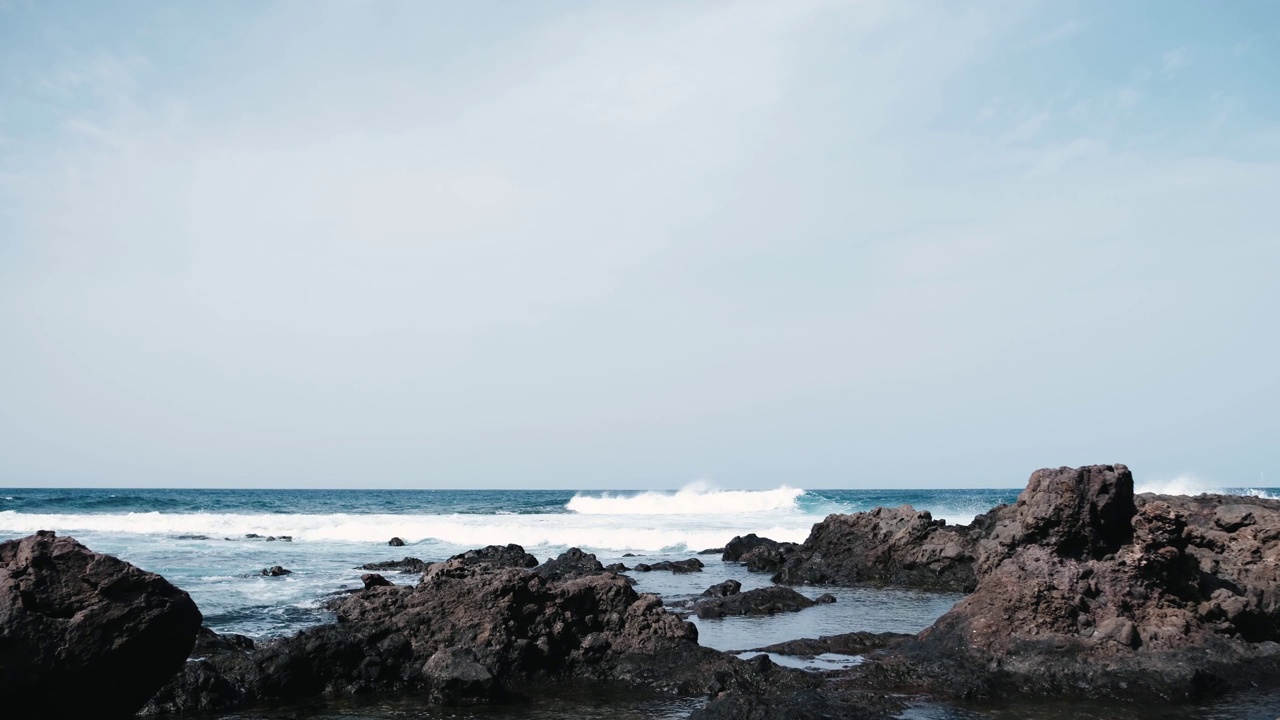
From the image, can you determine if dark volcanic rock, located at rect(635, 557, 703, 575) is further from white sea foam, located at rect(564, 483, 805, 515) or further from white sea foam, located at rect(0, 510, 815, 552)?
white sea foam, located at rect(564, 483, 805, 515)

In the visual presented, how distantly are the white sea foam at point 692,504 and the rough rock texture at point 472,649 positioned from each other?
52.0 meters

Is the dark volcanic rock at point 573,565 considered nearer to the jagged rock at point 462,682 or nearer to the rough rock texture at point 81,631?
the jagged rock at point 462,682

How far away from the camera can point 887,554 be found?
22984 millimetres

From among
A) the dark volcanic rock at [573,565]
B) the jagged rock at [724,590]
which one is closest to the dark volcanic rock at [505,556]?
the dark volcanic rock at [573,565]

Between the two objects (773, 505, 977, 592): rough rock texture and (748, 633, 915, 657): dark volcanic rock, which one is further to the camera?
(773, 505, 977, 592): rough rock texture

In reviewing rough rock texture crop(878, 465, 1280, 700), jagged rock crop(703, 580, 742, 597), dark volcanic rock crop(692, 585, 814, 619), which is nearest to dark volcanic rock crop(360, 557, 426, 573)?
jagged rock crop(703, 580, 742, 597)

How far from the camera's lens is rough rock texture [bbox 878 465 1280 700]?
1002 centimetres

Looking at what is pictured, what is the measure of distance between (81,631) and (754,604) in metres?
11.2

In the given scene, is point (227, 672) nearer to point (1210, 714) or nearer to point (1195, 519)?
point (1210, 714)

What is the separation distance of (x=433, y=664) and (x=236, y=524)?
152 feet

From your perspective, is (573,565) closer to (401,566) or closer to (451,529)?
(401,566)

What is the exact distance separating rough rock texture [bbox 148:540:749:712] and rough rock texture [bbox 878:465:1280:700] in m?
2.87

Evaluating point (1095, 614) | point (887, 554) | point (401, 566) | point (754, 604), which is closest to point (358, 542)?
point (401, 566)

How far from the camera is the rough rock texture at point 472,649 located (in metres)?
9.96
